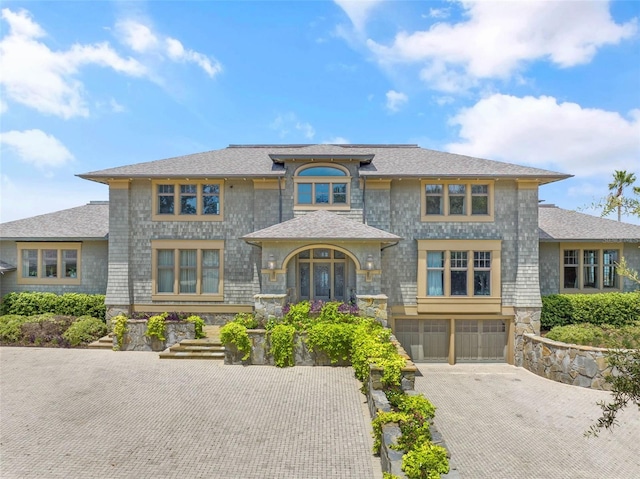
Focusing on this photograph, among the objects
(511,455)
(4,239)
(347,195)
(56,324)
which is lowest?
(511,455)

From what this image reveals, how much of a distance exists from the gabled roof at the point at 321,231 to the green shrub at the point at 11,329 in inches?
398

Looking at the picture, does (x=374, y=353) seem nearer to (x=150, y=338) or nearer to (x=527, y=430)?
(x=527, y=430)

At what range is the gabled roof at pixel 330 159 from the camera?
14547 millimetres

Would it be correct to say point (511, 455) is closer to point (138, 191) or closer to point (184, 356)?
point (184, 356)

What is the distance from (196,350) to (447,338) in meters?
10.3

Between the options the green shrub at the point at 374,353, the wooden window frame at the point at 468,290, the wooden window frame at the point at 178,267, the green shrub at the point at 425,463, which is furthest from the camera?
the wooden window frame at the point at 178,267

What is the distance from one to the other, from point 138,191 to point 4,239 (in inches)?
276

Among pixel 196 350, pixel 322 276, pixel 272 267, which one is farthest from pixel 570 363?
pixel 196 350

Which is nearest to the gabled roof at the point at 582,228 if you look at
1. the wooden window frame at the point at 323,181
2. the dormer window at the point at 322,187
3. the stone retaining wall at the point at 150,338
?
the wooden window frame at the point at 323,181

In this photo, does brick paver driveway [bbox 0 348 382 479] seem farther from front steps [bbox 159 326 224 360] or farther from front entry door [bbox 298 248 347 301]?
front entry door [bbox 298 248 347 301]

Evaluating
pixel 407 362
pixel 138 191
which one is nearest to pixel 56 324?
pixel 138 191

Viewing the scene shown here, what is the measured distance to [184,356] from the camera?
12422 millimetres

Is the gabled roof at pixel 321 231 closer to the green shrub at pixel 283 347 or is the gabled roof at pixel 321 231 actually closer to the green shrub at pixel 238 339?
the green shrub at pixel 238 339

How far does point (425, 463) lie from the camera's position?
5.14 meters
